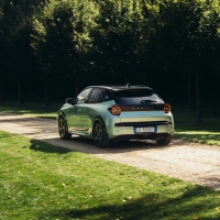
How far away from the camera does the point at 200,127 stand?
25.6 m

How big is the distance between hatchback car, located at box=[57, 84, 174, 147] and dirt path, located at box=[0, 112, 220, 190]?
33cm

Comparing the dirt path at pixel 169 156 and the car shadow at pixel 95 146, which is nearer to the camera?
the dirt path at pixel 169 156

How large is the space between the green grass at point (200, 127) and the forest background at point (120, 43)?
1.13 meters

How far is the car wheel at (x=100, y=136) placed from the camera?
1481cm

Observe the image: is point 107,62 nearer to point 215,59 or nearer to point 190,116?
point 190,116

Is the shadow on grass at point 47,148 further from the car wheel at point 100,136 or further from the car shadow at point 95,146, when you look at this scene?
the car wheel at point 100,136

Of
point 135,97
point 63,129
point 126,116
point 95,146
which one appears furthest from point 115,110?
point 63,129

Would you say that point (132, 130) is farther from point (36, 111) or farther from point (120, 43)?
point (36, 111)

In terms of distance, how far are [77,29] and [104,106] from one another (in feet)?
81.2

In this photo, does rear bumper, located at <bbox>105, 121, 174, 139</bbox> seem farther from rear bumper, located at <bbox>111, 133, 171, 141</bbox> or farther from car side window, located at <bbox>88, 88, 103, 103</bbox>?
car side window, located at <bbox>88, 88, 103, 103</bbox>

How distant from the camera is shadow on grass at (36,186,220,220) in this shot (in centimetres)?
769

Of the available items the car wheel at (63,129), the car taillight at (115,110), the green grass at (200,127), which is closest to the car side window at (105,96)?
the car taillight at (115,110)

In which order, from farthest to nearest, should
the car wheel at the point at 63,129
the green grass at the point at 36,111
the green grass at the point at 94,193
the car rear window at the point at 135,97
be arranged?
1. the green grass at the point at 36,111
2. the car wheel at the point at 63,129
3. the car rear window at the point at 135,97
4. the green grass at the point at 94,193

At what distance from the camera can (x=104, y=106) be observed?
1506 cm
